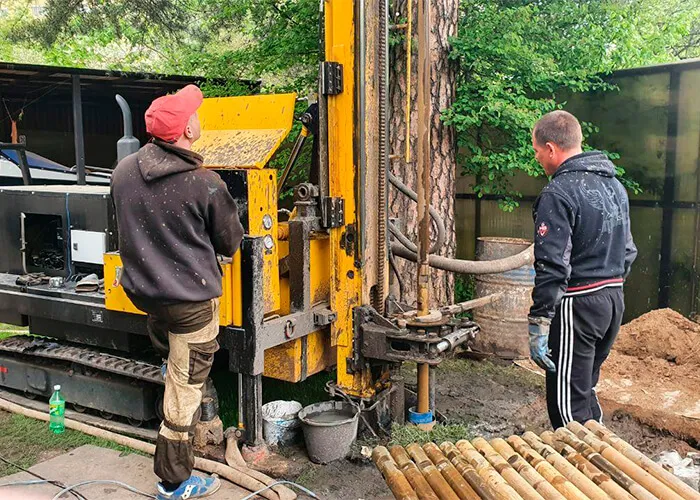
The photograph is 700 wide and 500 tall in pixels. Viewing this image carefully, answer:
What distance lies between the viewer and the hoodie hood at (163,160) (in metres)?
3.31

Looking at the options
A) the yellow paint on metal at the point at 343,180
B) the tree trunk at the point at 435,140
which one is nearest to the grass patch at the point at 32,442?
the yellow paint on metal at the point at 343,180

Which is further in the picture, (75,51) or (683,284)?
(75,51)

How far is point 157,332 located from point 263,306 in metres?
0.61

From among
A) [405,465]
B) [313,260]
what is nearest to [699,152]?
[313,260]

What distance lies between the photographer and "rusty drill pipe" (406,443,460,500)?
2543 millimetres

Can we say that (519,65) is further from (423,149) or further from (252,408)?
(252,408)

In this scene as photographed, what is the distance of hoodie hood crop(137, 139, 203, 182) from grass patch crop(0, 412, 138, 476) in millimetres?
1947

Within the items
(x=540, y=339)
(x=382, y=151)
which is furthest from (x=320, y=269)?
(x=540, y=339)

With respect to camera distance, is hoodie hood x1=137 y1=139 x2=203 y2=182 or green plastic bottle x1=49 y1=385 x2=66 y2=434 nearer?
hoodie hood x1=137 y1=139 x2=203 y2=182

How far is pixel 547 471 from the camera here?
103 inches

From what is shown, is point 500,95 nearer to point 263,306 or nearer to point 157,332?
point 263,306

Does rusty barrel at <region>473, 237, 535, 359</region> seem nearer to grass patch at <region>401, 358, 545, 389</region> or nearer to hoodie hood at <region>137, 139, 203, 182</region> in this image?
grass patch at <region>401, 358, 545, 389</region>

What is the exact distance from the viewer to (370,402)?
4.32 m

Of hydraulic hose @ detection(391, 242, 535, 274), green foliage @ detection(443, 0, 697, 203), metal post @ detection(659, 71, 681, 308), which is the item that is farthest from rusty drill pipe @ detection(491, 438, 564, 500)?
metal post @ detection(659, 71, 681, 308)
